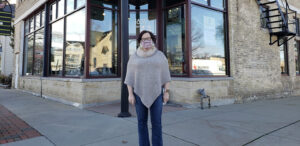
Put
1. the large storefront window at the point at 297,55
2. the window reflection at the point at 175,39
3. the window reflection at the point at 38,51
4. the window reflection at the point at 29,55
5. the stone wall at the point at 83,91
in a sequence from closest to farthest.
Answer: the stone wall at the point at 83,91 < the window reflection at the point at 175,39 < the window reflection at the point at 38,51 < the large storefront window at the point at 297,55 < the window reflection at the point at 29,55

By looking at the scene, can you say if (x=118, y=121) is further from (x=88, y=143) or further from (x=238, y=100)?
(x=238, y=100)

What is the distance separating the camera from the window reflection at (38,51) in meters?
10.2

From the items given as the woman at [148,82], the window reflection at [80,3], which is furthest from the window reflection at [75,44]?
the woman at [148,82]

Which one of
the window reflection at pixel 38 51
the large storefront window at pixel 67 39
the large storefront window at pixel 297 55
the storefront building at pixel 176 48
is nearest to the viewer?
the storefront building at pixel 176 48

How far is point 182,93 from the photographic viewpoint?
6.31 m

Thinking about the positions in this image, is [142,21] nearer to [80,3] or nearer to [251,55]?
[80,3]

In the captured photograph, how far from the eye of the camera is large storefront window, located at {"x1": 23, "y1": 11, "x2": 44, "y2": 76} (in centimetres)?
1037

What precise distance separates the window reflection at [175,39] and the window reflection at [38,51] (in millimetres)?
7367

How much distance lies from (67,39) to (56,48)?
1.39 meters

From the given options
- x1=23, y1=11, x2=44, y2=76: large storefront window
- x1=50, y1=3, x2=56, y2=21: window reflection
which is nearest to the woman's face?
x1=50, y1=3, x2=56, y2=21: window reflection

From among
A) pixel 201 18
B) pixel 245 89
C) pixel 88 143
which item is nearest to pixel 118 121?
pixel 88 143

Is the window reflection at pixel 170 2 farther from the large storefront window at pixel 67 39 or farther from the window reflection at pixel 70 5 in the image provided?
the window reflection at pixel 70 5

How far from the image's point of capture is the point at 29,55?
40.0 feet

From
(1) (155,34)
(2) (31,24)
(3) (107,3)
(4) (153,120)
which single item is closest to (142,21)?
(1) (155,34)
